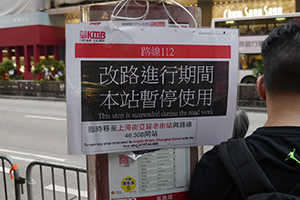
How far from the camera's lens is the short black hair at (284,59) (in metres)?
1.08

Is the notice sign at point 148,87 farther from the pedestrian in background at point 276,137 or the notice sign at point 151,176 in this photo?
the pedestrian in background at point 276,137

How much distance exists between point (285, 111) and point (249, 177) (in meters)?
0.29

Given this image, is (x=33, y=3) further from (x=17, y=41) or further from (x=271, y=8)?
(x=271, y=8)

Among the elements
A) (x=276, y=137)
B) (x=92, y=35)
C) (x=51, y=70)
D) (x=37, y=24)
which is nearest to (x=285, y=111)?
(x=276, y=137)

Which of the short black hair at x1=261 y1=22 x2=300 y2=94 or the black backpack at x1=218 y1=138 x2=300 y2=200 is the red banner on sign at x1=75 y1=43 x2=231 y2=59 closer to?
the short black hair at x1=261 y1=22 x2=300 y2=94

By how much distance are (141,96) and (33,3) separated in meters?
23.7

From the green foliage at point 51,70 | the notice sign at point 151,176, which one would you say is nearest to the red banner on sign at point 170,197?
the notice sign at point 151,176

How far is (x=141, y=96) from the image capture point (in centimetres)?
134

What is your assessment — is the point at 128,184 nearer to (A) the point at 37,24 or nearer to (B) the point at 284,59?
(B) the point at 284,59

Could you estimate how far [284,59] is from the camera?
1084 mm

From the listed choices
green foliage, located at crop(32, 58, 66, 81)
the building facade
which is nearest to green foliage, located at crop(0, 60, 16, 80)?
green foliage, located at crop(32, 58, 66, 81)

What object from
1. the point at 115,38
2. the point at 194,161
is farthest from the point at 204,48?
the point at 194,161

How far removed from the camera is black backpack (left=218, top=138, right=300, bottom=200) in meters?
0.96

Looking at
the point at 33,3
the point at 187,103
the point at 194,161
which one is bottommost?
the point at 194,161
